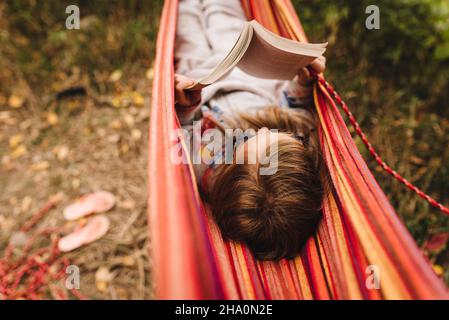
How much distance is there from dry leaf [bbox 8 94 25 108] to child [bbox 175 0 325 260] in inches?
42.2

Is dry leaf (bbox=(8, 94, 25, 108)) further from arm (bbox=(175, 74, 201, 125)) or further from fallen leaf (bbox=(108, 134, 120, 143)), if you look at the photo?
arm (bbox=(175, 74, 201, 125))

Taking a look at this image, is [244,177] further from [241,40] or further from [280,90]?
[280,90]

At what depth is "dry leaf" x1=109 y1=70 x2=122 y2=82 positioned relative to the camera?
6.01 feet

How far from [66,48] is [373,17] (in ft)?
5.11

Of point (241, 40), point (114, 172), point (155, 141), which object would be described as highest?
point (241, 40)

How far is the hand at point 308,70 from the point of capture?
92cm

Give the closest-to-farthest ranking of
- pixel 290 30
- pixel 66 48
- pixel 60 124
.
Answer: pixel 290 30 < pixel 60 124 < pixel 66 48

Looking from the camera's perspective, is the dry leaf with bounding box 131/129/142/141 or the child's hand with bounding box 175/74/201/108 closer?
the child's hand with bounding box 175/74/201/108

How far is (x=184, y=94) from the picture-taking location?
0.95 meters

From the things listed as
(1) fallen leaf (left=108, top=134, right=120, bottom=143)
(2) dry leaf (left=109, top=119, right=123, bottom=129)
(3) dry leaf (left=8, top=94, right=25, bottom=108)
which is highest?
(3) dry leaf (left=8, top=94, right=25, bottom=108)

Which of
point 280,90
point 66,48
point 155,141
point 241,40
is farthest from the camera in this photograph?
point 66,48

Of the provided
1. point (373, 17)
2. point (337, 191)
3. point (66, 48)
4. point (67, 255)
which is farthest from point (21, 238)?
point (373, 17)

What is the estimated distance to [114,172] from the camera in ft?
5.22

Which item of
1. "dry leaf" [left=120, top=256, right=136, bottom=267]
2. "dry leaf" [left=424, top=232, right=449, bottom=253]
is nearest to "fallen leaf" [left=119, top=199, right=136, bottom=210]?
"dry leaf" [left=120, top=256, right=136, bottom=267]
